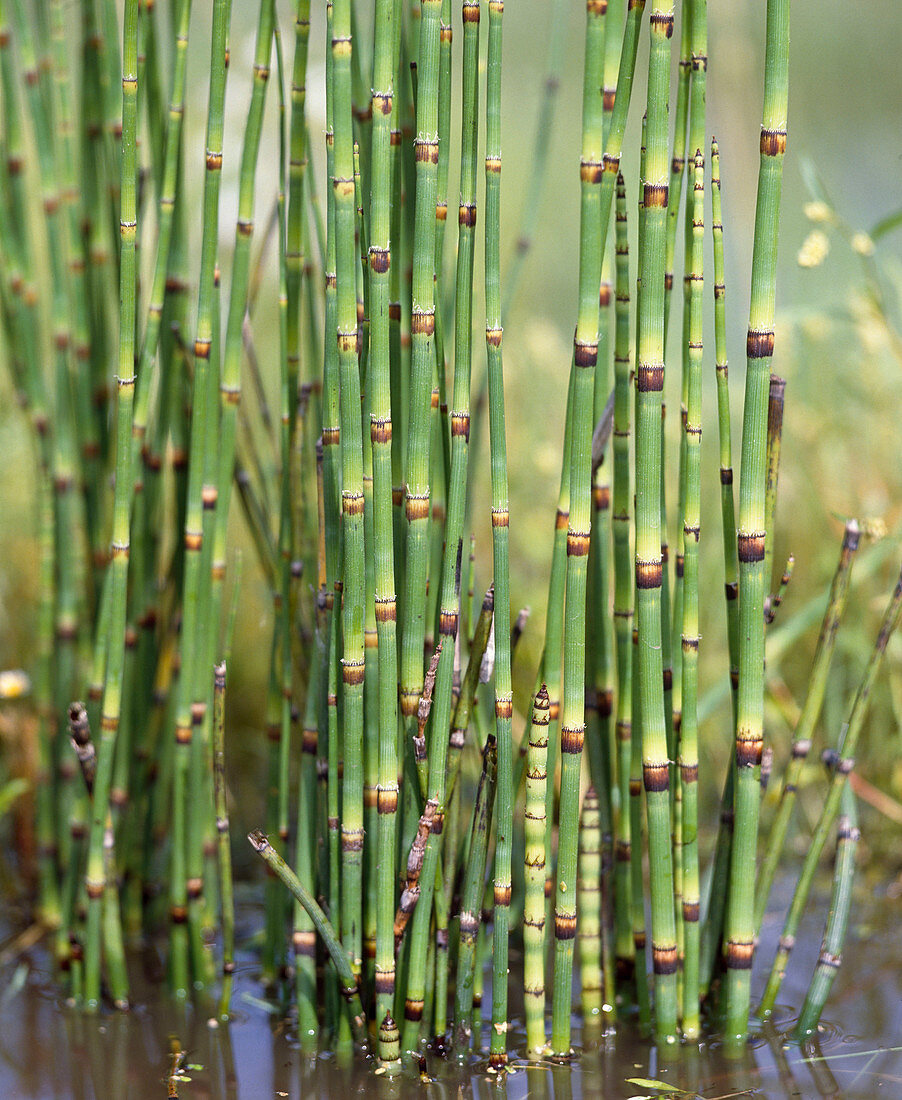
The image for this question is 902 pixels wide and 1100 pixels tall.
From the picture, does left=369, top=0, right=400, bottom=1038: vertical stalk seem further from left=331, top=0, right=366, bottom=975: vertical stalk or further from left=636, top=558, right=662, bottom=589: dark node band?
left=636, top=558, right=662, bottom=589: dark node band

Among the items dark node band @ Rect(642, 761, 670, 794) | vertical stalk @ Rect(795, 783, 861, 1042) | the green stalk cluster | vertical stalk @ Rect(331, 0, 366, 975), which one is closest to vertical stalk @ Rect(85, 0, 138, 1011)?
the green stalk cluster

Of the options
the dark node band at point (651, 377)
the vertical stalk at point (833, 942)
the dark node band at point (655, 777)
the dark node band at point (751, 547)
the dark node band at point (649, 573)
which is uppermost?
the dark node band at point (651, 377)

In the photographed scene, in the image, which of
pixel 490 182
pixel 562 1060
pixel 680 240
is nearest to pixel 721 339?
pixel 490 182

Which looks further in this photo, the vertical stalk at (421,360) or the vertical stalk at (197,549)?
the vertical stalk at (197,549)

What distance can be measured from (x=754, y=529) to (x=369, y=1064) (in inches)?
28.7

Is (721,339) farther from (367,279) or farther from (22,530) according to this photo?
(22,530)

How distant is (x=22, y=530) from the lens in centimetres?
221

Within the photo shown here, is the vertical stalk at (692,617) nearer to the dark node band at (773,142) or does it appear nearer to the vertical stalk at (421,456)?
the dark node band at (773,142)

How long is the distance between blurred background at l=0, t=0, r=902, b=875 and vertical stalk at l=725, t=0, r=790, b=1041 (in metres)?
0.30

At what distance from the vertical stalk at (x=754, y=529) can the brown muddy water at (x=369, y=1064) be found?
0.07 meters

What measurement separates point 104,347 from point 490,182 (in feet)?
2.38

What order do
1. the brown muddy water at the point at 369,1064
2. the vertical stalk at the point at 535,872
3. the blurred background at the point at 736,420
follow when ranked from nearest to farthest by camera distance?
the vertical stalk at the point at 535,872
the brown muddy water at the point at 369,1064
the blurred background at the point at 736,420

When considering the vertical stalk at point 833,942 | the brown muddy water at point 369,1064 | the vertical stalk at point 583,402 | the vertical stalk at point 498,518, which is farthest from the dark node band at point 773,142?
the brown muddy water at point 369,1064

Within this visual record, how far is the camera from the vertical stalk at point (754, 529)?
0.93 meters
